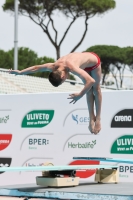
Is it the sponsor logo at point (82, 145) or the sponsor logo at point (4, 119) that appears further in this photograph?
the sponsor logo at point (4, 119)

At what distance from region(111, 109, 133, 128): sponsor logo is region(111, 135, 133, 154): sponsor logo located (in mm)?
240

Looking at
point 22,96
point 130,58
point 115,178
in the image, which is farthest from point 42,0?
point 115,178

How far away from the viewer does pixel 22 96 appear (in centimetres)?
1250

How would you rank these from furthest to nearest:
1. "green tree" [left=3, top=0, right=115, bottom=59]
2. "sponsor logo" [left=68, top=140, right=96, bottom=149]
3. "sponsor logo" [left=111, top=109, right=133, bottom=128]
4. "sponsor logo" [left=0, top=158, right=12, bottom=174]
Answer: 1. "green tree" [left=3, top=0, right=115, bottom=59]
2. "sponsor logo" [left=0, top=158, right=12, bottom=174]
3. "sponsor logo" [left=68, top=140, right=96, bottom=149]
4. "sponsor logo" [left=111, top=109, right=133, bottom=128]

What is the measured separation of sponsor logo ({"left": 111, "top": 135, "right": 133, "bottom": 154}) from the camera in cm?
1084

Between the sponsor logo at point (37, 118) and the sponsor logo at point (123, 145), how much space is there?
66.5 inches

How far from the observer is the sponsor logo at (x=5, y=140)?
12.6 m

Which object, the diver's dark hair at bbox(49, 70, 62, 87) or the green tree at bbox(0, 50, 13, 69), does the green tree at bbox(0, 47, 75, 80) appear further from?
the diver's dark hair at bbox(49, 70, 62, 87)

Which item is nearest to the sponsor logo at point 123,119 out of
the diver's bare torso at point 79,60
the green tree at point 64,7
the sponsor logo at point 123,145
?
the sponsor logo at point 123,145

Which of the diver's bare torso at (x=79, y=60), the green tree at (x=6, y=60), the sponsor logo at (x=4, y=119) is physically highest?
the green tree at (x=6, y=60)

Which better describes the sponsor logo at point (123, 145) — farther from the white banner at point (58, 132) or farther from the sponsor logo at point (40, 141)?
the sponsor logo at point (40, 141)

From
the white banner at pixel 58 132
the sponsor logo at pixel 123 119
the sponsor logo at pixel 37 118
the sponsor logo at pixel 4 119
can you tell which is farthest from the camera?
the sponsor logo at pixel 4 119

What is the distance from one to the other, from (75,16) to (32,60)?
Answer: 7.32m

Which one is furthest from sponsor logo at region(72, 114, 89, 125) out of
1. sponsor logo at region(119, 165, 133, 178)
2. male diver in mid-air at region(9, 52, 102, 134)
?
male diver in mid-air at region(9, 52, 102, 134)
